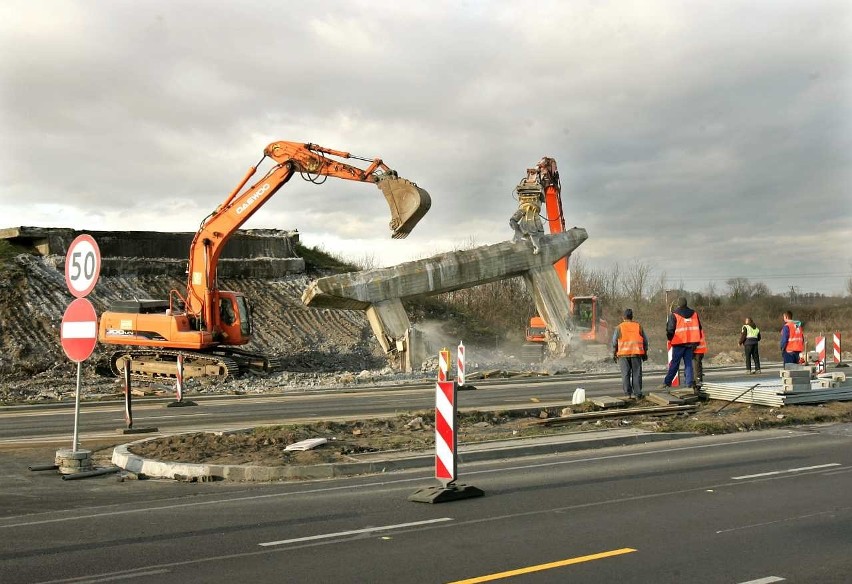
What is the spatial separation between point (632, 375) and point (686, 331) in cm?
143

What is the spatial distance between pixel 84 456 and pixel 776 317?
65256 millimetres

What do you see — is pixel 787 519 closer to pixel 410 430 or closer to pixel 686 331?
pixel 410 430

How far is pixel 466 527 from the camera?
25.5 feet

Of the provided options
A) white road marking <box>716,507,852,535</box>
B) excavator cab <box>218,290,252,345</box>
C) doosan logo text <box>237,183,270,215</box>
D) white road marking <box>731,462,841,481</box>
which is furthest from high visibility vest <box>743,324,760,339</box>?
white road marking <box>716,507,852,535</box>

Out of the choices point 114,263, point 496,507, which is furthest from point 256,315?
point 496,507

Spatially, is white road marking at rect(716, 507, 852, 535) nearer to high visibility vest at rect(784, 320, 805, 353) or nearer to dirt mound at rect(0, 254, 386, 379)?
high visibility vest at rect(784, 320, 805, 353)

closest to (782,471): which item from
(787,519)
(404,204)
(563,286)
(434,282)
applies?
(787,519)

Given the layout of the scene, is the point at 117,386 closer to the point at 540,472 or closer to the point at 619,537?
the point at 540,472

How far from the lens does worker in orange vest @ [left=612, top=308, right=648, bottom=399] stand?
17312 millimetres

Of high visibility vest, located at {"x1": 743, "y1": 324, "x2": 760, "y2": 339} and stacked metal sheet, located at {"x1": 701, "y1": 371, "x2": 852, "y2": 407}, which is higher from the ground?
high visibility vest, located at {"x1": 743, "y1": 324, "x2": 760, "y2": 339}

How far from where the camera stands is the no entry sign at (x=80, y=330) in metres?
11.3

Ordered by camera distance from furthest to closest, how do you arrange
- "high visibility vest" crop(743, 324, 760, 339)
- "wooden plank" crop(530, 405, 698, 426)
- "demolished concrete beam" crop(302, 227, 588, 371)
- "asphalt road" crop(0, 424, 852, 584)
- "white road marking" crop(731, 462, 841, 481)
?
"demolished concrete beam" crop(302, 227, 588, 371)
"high visibility vest" crop(743, 324, 760, 339)
"wooden plank" crop(530, 405, 698, 426)
"white road marking" crop(731, 462, 841, 481)
"asphalt road" crop(0, 424, 852, 584)

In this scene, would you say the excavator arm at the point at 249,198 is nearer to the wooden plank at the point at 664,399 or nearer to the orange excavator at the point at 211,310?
the orange excavator at the point at 211,310

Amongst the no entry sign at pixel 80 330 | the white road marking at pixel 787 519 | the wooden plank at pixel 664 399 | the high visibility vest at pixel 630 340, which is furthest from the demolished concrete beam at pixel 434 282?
the white road marking at pixel 787 519
